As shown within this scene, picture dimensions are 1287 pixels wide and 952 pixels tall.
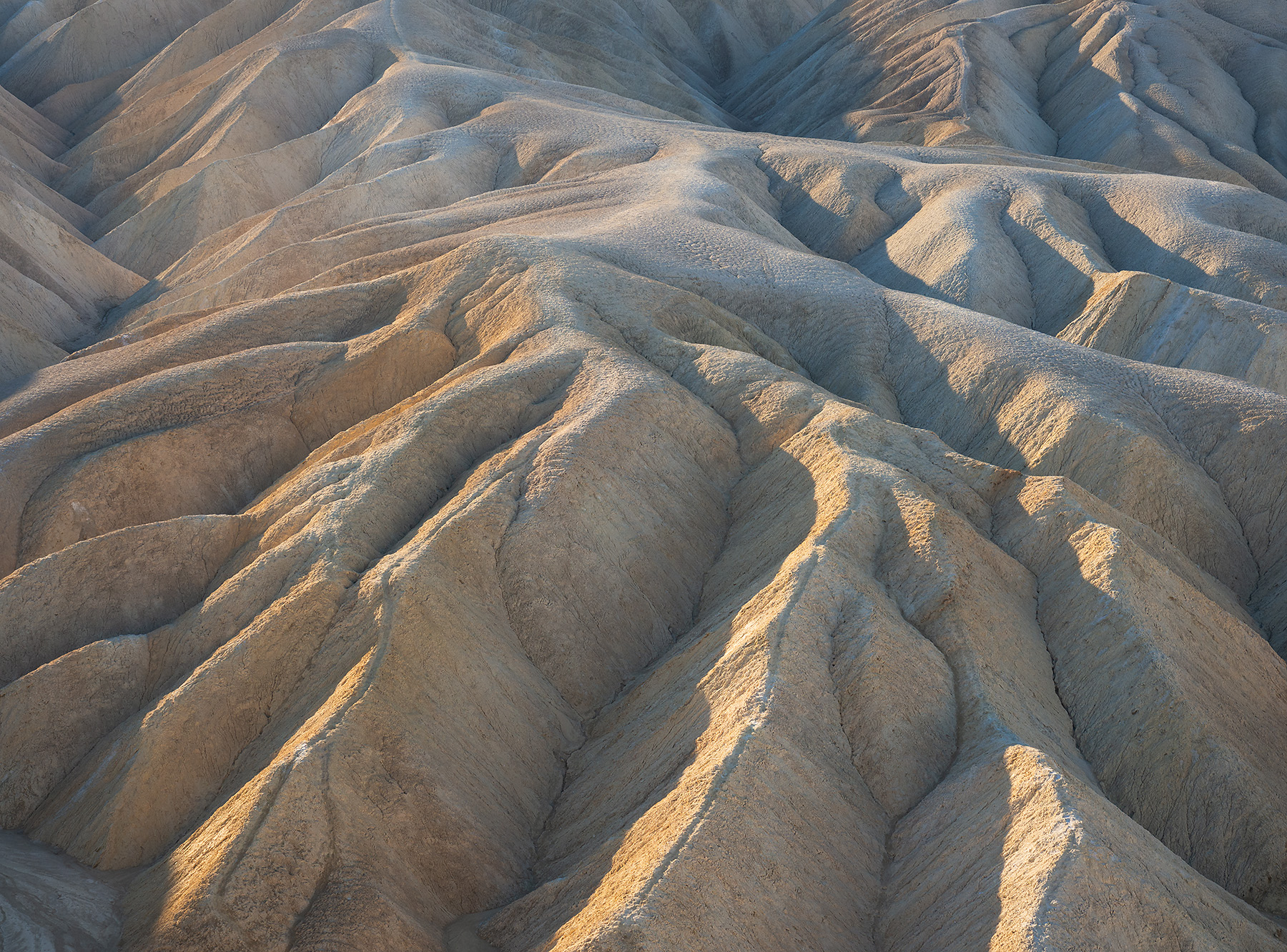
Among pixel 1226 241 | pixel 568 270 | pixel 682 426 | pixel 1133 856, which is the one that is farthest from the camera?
pixel 1226 241

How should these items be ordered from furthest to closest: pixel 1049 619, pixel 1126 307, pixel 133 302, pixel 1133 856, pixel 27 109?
pixel 27 109 < pixel 133 302 < pixel 1126 307 < pixel 1049 619 < pixel 1133 856

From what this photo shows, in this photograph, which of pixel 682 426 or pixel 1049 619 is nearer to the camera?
pixel 1049 619

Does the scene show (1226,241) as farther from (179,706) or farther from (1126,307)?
(179,706)

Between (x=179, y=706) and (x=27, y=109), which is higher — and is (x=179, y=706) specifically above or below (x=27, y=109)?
below

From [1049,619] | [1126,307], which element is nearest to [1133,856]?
[1049,619]

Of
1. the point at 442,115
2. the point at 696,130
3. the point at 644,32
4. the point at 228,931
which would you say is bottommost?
the point at 228,931

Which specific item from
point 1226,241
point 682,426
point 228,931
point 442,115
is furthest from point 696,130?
point 228,931
